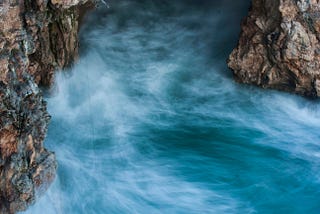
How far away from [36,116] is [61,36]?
2.84 metres

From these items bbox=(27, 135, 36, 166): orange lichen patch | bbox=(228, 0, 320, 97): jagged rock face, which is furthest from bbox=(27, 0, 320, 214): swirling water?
bbox=(27, 135, 36, 166): orange lichen patch

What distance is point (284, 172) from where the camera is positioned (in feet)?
24.5

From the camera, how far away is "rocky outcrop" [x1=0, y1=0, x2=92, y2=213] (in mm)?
5383

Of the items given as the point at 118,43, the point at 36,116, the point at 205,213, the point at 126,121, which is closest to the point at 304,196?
the point at 205,213

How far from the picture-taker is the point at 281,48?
28.6ft

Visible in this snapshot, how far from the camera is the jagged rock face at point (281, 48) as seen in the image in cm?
842

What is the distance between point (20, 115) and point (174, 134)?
3391mm

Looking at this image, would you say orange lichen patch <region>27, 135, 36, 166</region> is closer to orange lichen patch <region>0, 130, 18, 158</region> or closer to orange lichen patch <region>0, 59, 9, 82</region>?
orange lichen patch <region>0, 130, 18, 158</region>

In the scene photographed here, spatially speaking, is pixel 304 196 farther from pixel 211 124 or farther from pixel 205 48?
pixel 205 48

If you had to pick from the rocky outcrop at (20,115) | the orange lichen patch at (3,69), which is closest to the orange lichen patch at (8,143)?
the rocky outcrop at (20,115)

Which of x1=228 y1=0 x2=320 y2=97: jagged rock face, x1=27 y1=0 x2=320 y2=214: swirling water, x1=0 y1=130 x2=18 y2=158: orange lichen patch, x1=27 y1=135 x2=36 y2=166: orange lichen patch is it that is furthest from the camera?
x1=228 y1=0 x2=320 y2=97: jagged rock face

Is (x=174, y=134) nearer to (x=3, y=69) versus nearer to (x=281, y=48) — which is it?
(x=281, y=48)

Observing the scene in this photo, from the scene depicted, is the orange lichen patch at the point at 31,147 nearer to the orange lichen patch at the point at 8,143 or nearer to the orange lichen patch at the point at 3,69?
the orange lichen patch at the point at 8,143

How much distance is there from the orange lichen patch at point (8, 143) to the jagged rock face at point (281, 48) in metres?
5.50
